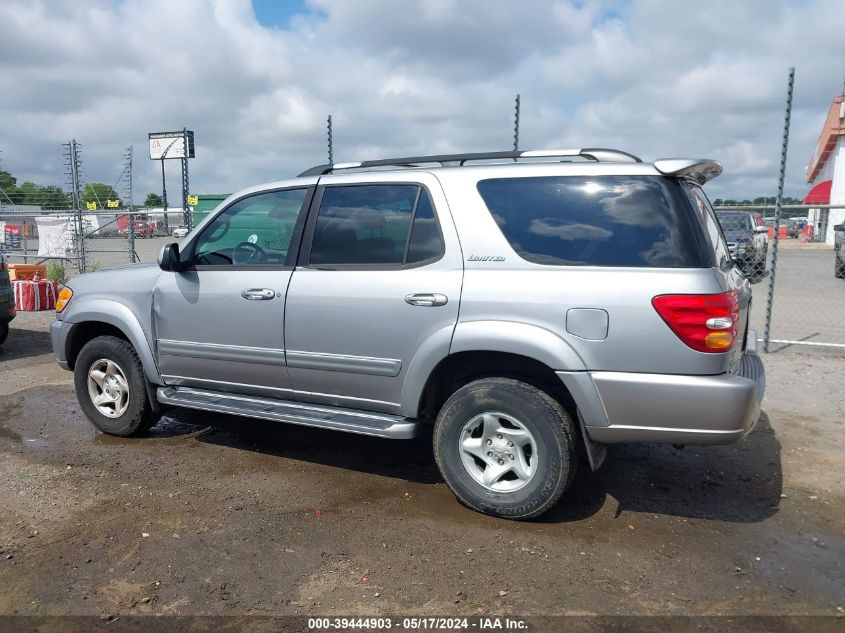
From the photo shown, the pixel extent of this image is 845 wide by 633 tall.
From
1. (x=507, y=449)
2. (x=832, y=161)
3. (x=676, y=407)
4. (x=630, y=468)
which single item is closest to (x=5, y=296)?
(x=507, y=449)

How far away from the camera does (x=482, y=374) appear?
13.3 ft

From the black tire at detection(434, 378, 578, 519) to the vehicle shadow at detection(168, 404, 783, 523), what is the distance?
0.84 feet

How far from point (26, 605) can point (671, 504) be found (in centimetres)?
346

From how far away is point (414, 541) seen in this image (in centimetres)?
371

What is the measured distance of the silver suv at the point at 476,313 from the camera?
137 inches

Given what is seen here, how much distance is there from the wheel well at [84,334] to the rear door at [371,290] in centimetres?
184

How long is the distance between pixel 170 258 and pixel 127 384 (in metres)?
1.15

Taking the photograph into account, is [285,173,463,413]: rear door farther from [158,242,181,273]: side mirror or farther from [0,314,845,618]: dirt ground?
[158,242,181,273]: side mirror

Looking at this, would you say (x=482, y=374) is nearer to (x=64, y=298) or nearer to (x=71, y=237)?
(x=64, y=298)

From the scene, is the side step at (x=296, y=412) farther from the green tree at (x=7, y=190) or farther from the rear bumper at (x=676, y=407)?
the green tree at (x=7, y=190)

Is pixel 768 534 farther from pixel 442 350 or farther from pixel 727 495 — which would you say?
pixel 442 350

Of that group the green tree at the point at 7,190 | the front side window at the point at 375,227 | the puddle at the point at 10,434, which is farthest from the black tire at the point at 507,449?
the green tree at the point at 7,190

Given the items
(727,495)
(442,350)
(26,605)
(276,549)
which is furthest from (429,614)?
(727,495)

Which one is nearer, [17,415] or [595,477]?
[595,477]
